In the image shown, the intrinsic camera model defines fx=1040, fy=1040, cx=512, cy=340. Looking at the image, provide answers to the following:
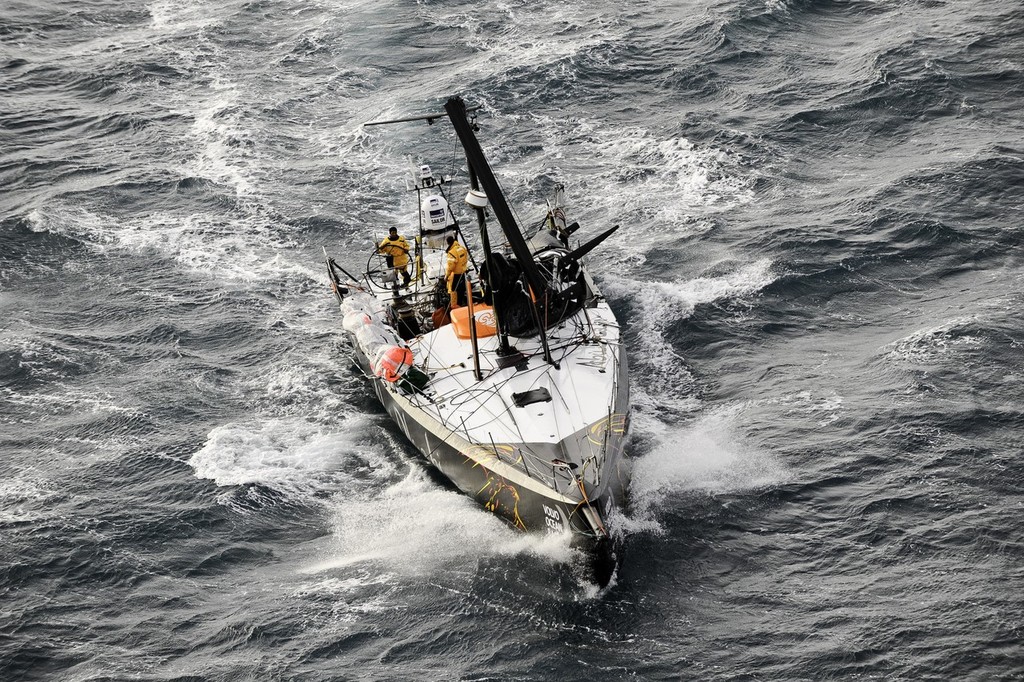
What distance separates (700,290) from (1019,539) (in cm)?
1198

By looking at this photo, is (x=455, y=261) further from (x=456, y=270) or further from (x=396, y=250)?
(x=396, y=250)

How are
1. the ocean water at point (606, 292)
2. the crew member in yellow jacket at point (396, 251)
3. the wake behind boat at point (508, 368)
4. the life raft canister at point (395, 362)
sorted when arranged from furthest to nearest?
the crew member in yellow jacket at point (396, 251) < the life raft canister at point (395, 362) < the wake behind boat at point (508, 368) < the ocean water at point (606, 292)

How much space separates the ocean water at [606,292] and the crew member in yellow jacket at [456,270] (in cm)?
381

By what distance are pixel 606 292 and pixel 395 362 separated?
8243mm

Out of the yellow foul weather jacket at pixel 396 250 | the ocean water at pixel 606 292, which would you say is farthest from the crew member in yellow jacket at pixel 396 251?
the ocean water at pixel 606 292

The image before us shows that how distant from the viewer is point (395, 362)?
24281 millimetres

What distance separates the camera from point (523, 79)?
41.5 meters

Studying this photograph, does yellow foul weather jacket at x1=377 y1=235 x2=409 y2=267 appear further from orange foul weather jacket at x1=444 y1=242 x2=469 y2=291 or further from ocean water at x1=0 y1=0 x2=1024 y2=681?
ocean water at x1=0 y1=0 x2=1024 y2=681

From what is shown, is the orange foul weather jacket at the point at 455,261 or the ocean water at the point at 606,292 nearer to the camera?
the ocean water at the point at 606,292

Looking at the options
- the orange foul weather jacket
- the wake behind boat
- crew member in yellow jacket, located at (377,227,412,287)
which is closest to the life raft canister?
the wake behind boat

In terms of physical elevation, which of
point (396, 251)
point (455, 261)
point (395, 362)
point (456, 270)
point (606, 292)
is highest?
point (455, 261)

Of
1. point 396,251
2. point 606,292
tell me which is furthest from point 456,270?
point 606,292

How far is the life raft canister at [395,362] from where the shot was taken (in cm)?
2425

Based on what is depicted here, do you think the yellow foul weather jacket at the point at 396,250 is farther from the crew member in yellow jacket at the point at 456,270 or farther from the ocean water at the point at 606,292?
the ocean water at the point at 606,292
